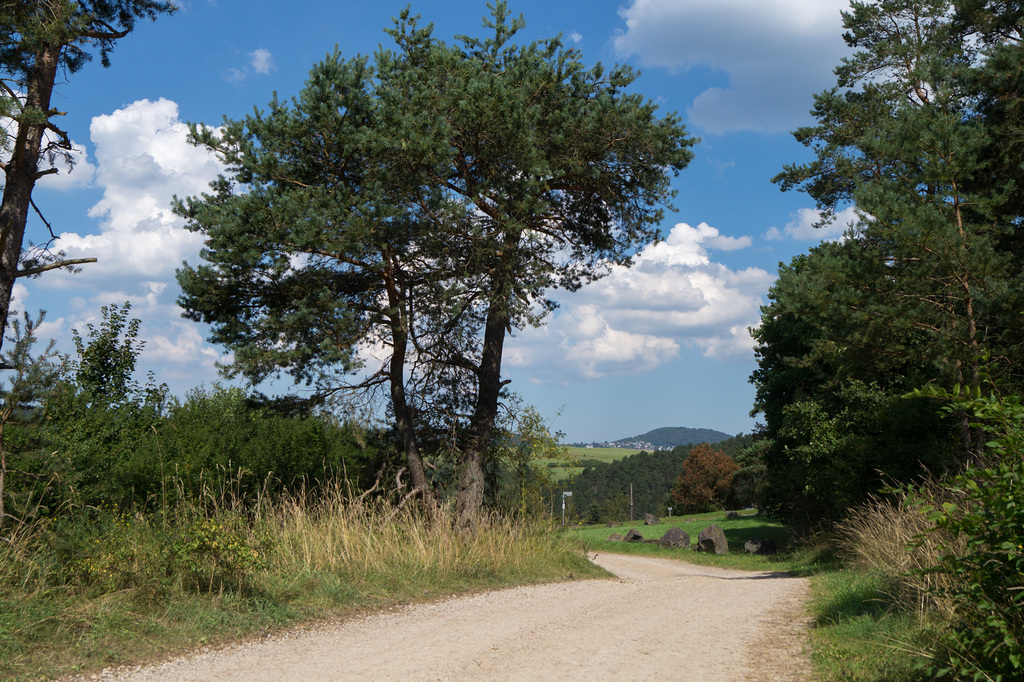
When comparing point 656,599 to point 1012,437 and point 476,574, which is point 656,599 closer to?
point 476,574

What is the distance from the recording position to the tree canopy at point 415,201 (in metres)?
11.0

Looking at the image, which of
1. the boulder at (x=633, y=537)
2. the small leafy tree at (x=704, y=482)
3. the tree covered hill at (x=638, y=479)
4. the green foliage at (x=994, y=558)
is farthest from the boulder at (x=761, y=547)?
the tree covered hill at (x=638, y=479)

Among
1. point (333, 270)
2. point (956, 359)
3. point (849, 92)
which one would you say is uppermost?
point (849, 92)

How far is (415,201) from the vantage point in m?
11.6

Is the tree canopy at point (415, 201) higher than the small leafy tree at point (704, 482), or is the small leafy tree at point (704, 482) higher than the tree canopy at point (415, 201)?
the tree canopy at point (415, 201)

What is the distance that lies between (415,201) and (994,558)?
963 centimetres

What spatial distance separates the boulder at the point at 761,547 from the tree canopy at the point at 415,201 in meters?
15.4

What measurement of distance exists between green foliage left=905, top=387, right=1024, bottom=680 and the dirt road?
1.33m

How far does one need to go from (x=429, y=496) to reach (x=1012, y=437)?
9540mm

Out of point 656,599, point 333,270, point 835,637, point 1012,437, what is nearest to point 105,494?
point 333,270

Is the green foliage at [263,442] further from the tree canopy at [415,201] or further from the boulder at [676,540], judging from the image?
the boulder at [676,540]

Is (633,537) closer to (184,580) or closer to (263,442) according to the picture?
(263,442)

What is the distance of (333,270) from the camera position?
11.9m

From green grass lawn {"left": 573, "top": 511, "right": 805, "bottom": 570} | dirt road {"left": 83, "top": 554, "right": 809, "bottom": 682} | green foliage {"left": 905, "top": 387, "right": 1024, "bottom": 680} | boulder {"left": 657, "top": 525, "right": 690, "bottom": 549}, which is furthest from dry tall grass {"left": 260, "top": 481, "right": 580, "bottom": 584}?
boulder {"left": 657, "top": 525, "right": 690, "bottom": 549}
